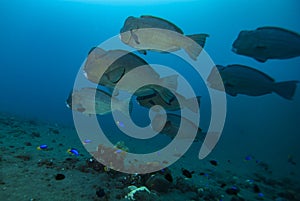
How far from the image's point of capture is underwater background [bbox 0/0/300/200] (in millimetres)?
21766

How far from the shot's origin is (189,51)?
3793 mm

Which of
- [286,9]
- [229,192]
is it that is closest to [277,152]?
[229,192]

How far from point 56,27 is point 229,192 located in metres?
114

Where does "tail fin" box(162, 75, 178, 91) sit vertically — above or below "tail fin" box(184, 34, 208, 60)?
below

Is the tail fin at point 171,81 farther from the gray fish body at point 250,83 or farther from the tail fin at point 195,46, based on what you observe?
the gray fish body at point 250,83

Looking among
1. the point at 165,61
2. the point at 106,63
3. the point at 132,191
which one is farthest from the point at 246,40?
the point at 165,61

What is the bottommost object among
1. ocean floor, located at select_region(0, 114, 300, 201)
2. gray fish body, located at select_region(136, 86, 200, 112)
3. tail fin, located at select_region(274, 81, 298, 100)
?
ocean floor, located at select_region(0, 114, 300, 201)

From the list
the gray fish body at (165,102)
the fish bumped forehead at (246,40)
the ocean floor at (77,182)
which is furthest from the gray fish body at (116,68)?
the ocean floor at (77,182)

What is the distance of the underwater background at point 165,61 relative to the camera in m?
21.8

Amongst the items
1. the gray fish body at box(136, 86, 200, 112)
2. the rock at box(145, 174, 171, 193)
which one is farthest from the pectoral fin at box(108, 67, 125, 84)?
the rock at box(145, 174, 171, 193)

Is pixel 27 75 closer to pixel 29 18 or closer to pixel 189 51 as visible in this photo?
pixel 29 18

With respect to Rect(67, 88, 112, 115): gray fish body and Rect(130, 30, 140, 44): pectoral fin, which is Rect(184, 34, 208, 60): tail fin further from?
Rect(67, 88, 112, 115): gray fish body

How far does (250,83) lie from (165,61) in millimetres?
95831

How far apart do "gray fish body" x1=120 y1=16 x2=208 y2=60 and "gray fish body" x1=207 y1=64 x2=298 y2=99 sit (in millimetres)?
886
